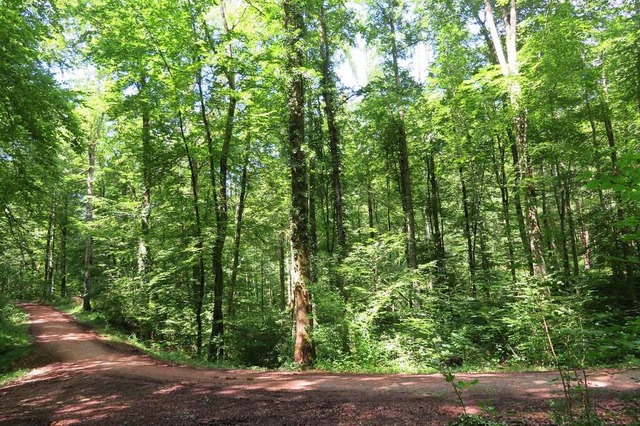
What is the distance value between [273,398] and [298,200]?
5.23m

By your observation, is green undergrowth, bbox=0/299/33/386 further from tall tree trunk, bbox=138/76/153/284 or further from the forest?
tall tree trunk, bbox=138/76/153/284

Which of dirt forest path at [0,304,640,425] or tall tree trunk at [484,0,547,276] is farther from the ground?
tall tree trunk at [484,0,547,276]

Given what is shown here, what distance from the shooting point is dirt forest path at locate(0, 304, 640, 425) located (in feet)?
15.4

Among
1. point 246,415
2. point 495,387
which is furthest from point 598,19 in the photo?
point 246,415

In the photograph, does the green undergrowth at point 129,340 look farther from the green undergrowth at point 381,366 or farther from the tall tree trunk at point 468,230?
the tall tree trunk at point 468,230

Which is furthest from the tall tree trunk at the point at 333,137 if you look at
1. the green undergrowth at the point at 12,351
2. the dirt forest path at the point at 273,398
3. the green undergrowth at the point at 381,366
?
the green undergrowth at the point at 12,351

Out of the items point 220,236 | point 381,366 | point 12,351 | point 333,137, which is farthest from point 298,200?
point 12,351

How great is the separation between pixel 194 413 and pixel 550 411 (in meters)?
4.86

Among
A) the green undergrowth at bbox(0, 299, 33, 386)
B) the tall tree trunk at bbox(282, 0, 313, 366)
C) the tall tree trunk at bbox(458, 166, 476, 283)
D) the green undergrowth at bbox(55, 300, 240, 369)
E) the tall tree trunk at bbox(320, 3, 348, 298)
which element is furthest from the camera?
the tall tree trunk at bbox(458, 166, 476, 283)

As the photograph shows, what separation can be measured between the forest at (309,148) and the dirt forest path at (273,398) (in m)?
1.28

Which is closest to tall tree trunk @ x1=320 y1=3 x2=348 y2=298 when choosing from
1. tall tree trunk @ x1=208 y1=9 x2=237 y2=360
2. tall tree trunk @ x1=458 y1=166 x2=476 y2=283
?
tall tree trunk @ x1=208 y1=9 x2=237 y2=360

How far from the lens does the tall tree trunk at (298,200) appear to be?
30.7 ft

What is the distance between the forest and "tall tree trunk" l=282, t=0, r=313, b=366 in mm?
57

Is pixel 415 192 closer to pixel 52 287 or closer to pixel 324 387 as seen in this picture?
pixel 324 387
